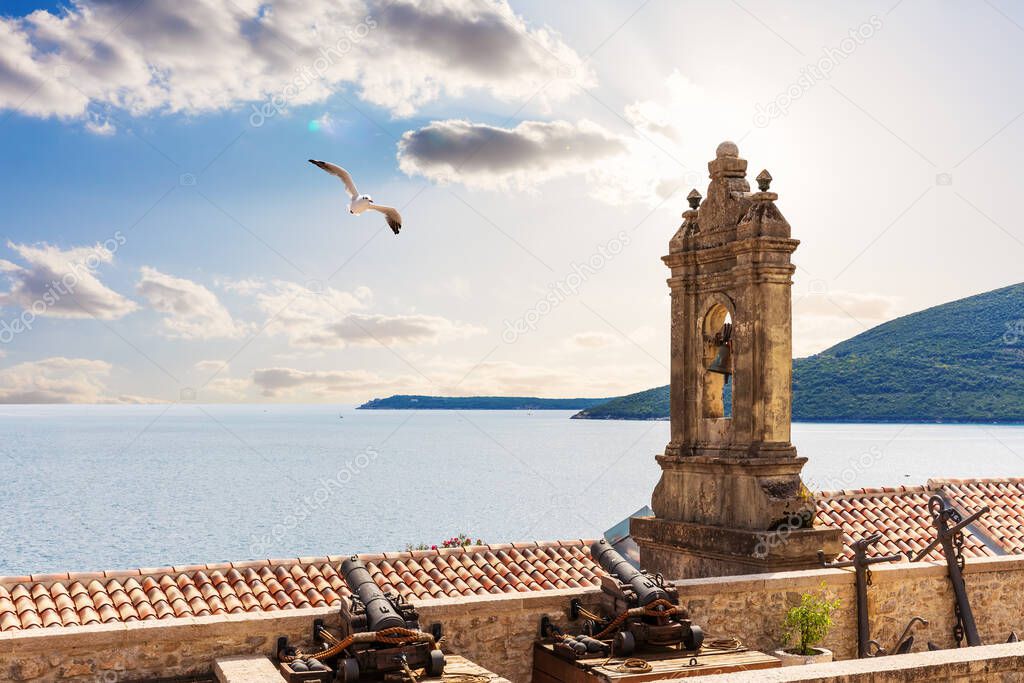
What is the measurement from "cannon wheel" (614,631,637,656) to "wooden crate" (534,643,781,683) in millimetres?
71

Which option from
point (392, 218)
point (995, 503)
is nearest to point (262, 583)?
point (392, 218)

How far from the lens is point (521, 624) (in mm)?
7988

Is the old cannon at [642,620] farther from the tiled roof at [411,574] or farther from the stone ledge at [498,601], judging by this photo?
the tiled roof at [411,574]

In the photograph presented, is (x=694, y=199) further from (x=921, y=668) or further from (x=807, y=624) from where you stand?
(x=921, y=668)

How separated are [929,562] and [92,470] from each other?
12805 cm

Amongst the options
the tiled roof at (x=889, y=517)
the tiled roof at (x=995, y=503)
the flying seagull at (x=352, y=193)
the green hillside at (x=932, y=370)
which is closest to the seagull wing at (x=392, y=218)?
the flying seagull at (x=352, y=193)

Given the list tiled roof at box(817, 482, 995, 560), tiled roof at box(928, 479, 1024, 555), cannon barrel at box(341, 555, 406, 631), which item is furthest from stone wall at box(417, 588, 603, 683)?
tiled roof at box(928, 479, 1024, 555)

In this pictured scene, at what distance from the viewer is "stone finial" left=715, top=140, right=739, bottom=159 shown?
1172 cm

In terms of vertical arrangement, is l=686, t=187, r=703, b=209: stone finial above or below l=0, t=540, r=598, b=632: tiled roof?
above

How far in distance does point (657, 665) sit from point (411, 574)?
286 inches

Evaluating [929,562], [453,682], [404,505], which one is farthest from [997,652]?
[404,505]

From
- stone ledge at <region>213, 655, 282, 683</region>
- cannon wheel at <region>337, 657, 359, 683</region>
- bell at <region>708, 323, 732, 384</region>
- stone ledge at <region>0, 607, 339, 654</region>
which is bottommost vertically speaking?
stone ledge at <region>213, 655, 282, 683</region>

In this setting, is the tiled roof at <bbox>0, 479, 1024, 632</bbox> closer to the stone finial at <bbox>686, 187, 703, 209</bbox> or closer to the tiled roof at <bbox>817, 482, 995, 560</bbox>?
the tiled roof at <bbox>817, 482, 995, 560</bbox>

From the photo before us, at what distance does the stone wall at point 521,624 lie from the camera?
265 inches
